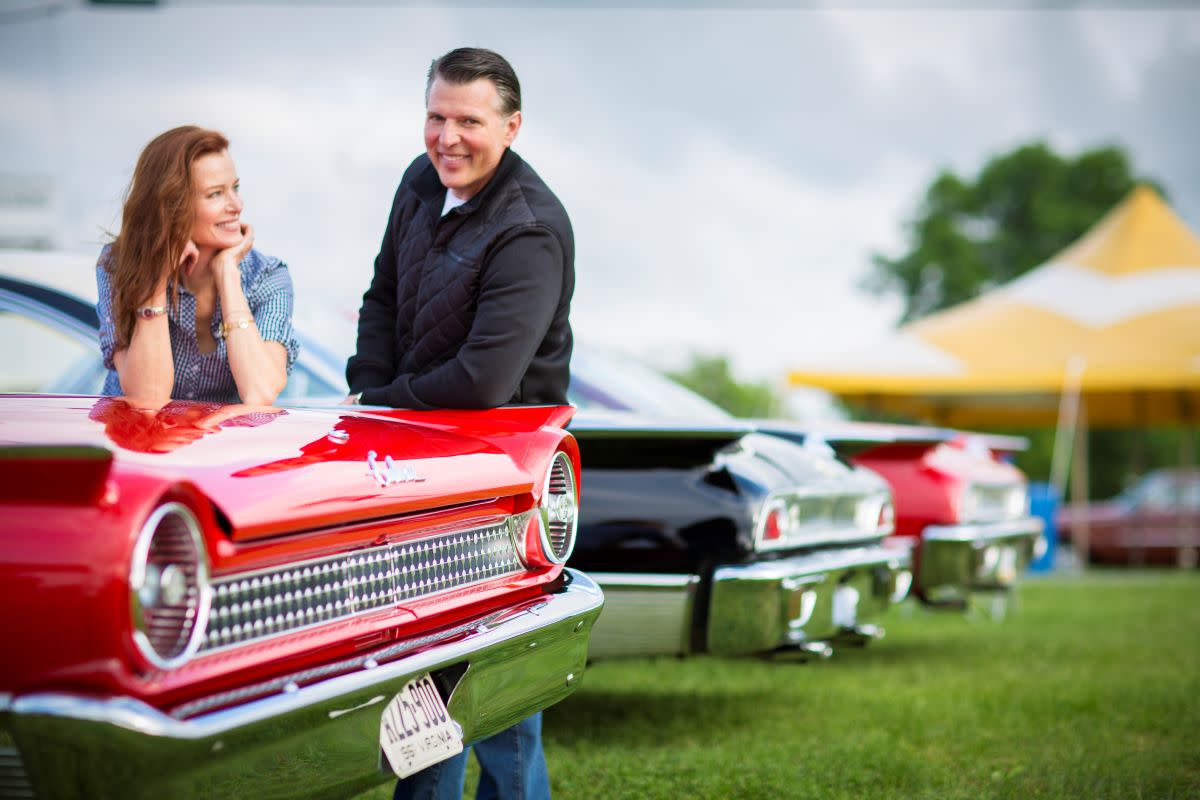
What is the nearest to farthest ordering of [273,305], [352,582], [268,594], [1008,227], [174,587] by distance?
[174,587], [268,594], [352,582], [273,305], [1008,227]

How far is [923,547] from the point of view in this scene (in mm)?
6457

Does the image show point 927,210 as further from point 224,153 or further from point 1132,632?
point 224,153

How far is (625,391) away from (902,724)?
1782 millimetres

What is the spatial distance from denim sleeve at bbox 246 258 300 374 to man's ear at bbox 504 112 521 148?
0.72 metres

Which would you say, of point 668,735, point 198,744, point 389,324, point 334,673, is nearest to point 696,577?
point 668,735

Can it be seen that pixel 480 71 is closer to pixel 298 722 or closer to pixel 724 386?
pixel 298 722

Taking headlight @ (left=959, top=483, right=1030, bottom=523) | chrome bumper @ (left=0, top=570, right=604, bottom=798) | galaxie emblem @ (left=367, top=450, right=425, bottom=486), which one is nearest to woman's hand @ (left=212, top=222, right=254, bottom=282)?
galaxie emblem @ (left=367, top=450, right=425, bottom=486)

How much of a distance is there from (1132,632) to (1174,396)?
356 inches

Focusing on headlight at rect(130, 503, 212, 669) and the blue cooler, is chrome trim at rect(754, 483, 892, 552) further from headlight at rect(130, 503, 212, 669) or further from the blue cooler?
the blue cooler

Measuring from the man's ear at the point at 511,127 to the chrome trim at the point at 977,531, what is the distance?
3.93m

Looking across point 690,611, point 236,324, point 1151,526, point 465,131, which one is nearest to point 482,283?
point 465,131

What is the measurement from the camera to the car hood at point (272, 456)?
194 cm

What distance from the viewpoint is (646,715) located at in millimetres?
5191

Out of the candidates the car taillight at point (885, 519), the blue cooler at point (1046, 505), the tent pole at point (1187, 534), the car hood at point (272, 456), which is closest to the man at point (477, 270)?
the car hood at point (272, 456)
